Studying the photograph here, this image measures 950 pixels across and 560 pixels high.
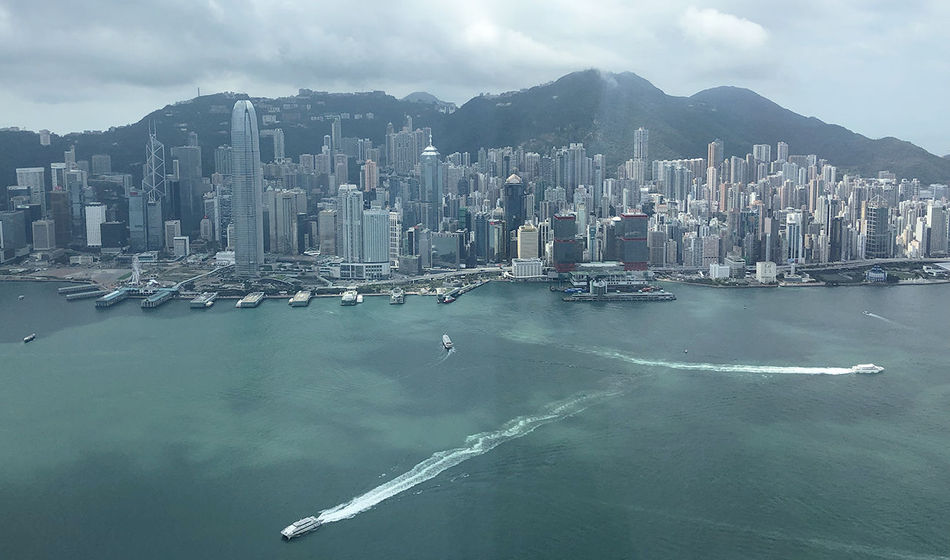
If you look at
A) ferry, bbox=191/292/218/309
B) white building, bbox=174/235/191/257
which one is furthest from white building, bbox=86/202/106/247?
ferry, bbox=191/292/218/309

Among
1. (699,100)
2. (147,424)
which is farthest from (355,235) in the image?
(699,100)

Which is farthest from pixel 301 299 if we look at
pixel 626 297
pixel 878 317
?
pixel 878 317

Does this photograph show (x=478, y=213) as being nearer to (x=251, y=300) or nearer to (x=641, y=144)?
(x=251, y=300)

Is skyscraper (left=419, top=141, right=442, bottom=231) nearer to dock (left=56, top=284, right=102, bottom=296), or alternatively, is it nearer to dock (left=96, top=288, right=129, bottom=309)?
dock (left=96, top=288, right=129, bottom=309)

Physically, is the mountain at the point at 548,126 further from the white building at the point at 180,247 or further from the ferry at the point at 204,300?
the ferry at the point at 204,300

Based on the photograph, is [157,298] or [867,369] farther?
[157,298]
